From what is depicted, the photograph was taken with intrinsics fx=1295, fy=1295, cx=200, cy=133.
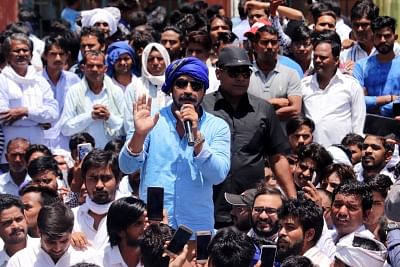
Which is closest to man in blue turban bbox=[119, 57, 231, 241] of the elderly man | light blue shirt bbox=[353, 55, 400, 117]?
the elderly man

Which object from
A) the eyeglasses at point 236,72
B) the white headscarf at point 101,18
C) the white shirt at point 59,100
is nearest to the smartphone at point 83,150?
the white shirt at point 59,100

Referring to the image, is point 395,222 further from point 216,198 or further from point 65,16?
point 65,16

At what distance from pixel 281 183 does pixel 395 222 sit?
1973mm

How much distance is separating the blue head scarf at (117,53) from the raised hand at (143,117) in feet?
12.6

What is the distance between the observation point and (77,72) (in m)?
12.2

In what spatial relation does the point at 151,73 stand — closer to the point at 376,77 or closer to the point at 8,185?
the point at 8,185

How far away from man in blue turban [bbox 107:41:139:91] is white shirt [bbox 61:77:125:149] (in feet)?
1.53

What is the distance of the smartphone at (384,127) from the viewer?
28.8ft

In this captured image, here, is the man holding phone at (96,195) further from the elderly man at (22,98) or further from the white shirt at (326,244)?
the elderly man at (22,98)

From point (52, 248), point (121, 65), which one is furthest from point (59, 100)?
point (52, 248)

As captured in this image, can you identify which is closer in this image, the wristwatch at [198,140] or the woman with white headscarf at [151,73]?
the wristwatch at [198,140]

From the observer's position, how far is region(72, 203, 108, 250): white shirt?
8.77 m

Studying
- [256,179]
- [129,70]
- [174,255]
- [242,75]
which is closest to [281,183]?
[256,179]

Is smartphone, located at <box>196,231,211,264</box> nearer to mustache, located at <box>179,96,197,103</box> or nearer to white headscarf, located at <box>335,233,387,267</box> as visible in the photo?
white headscarf, located at <box>335,233,387,267</box>
